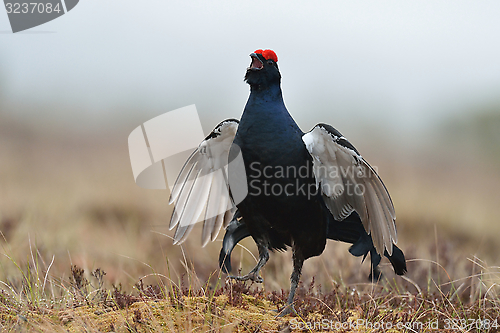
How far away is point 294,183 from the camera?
9.25ft

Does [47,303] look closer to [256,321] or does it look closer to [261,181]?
[256,321]

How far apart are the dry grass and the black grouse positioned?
1.33 ft

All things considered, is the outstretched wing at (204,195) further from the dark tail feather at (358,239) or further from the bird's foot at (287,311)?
the bird's foot at (287,311)

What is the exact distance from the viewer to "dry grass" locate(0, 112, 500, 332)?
2512 mm

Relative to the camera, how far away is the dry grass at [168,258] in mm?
2512

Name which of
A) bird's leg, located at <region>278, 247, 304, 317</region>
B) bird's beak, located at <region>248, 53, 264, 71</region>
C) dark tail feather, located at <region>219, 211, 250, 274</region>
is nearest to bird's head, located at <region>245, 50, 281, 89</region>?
bird's beak, located at <region>248, 53, 264, 71</region>

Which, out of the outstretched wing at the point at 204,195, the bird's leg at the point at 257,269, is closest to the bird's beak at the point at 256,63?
the outstretched wing at the point at 204,195

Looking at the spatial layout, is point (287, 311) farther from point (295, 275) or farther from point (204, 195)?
point (204, 195)

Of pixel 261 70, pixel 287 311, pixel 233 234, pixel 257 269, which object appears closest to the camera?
pixel 287 311

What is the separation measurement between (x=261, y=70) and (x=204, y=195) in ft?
4.14

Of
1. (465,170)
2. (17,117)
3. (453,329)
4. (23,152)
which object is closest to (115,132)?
(17,117)

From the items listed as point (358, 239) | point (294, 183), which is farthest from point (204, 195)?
point (358, 239)

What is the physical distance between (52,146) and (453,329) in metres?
12.4

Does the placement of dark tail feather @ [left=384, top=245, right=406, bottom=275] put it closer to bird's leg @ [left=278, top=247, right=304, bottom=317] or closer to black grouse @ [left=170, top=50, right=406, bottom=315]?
black grouse @ [left=170, top=50, right=406, bottom=315]
